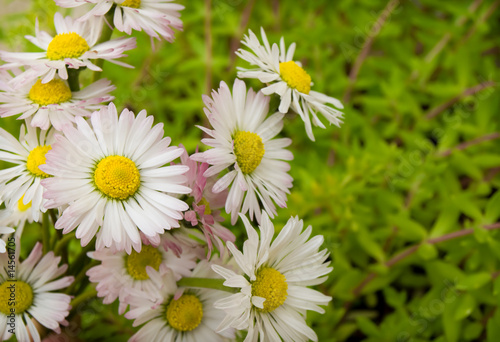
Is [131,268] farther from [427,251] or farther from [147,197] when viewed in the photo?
[427,251]

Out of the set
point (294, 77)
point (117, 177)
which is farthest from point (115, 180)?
point (294, 77)

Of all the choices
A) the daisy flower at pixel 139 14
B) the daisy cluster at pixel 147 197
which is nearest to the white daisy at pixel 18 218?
the daisy cluster at pixel 147 197

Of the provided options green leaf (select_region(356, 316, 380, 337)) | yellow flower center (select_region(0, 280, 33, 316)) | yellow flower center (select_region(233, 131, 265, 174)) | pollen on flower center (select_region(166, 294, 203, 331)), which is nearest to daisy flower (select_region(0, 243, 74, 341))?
yellow flower center (select_region(0, 280, 33, 316))

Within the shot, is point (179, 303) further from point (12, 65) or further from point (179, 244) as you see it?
point (12, 65)

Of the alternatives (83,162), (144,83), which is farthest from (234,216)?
(144,83)

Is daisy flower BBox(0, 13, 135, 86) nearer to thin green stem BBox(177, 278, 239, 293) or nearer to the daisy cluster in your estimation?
the daisy cluster

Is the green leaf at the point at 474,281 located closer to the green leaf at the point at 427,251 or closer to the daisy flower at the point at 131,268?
the green leaf at the point at 427,251

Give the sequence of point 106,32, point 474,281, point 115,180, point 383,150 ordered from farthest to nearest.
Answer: point 383,150
point 474,281
point 106,32
point 115,180
